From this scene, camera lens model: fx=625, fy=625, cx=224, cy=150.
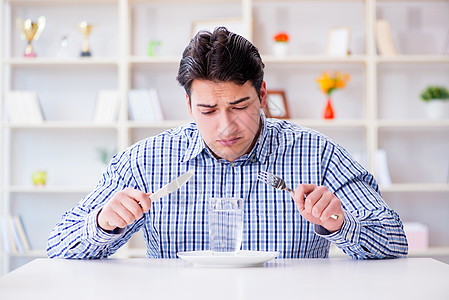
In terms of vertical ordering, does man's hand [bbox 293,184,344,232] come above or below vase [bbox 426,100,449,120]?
below

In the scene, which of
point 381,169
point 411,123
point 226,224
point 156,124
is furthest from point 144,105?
point 226,224

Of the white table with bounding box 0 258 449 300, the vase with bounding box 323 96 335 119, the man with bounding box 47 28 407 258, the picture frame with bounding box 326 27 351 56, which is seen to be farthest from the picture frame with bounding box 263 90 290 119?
the white table with bounding box 0 258 449 300

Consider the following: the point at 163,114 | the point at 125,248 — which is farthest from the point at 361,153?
the point at 125,248

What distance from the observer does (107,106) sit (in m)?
3.58

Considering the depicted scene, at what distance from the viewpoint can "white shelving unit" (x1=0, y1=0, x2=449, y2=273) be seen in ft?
12.2

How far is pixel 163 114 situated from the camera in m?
3.69

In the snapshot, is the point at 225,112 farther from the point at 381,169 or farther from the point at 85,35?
the point at 85,35

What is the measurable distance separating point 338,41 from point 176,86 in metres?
0.99

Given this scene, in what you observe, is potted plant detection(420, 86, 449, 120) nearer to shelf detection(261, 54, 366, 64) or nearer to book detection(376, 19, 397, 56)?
book detection(376, 19, 397, 56)

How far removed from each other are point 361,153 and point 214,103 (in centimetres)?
213

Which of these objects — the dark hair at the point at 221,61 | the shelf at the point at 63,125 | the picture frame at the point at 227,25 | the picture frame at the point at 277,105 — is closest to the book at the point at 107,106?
the shelf at the point at 63,125

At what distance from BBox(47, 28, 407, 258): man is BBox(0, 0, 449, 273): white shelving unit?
195cm

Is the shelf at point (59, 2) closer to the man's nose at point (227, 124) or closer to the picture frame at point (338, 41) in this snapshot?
the picture frame at point (338, 41)

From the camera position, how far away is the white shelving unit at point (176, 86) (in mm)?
3723
